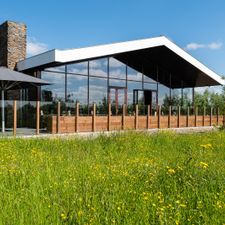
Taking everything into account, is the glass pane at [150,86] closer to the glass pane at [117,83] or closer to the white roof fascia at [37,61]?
the glass pane at [117,83]

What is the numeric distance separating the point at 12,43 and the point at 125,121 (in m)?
7.81

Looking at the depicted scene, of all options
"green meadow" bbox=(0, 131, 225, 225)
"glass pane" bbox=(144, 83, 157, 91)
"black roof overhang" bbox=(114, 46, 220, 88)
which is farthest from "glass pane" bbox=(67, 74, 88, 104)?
"green meadow" bbox=(0, 131, 225, 225)

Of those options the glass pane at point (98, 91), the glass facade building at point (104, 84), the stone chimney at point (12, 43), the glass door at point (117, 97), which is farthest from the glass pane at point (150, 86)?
the stone chimney at point (12, 43)

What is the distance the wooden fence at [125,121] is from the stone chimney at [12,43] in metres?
5.68

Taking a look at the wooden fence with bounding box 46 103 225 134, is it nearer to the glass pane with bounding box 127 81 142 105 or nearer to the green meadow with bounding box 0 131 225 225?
the glass pane with bounding box 127 81 142 105

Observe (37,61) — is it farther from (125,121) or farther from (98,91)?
(125,121)

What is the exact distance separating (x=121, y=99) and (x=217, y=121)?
29.1 feet

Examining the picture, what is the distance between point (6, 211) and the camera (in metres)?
3.98

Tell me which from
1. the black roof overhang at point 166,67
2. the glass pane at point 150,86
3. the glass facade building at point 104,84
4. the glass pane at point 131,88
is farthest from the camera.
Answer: the glass pane at point 150,86

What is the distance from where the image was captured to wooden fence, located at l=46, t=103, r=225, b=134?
17.8 meters

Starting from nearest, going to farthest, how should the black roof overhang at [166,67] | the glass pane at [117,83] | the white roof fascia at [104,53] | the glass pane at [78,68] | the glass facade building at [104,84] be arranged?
the white roof fascia at [104,53] → the glass facade building at [104,84] → the glass pane at [78,68] → the glass pane at [117,83] → the black roof overhang at [166,67]

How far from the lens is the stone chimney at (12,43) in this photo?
70.2 feet

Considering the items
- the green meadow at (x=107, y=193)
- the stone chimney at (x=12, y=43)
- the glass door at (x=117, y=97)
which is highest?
the stone chimney at (x=12, y=43)

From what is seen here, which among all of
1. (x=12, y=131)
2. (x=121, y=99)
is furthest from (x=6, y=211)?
(x=121, y=99)
